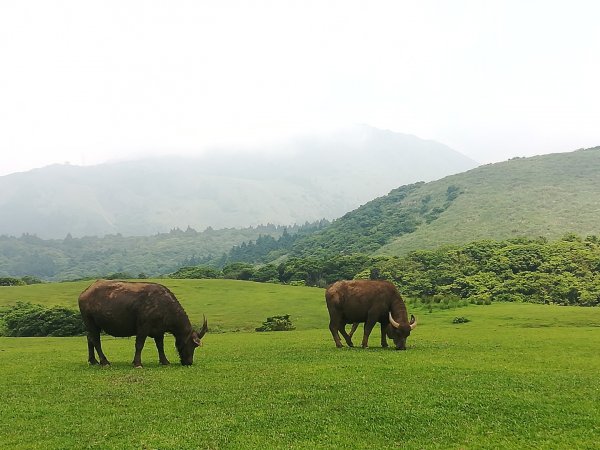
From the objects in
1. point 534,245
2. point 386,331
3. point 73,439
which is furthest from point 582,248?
point 73,439

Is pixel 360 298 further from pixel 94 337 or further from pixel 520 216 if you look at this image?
pixel 520 216

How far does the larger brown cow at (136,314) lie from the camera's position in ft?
68.2

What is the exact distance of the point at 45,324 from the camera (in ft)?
182

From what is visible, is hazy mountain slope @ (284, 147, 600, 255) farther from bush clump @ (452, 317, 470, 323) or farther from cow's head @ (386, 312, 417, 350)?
cow's head @ (386, 312, 417, 350)

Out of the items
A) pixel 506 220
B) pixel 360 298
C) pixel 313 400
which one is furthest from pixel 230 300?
pixel 506 220

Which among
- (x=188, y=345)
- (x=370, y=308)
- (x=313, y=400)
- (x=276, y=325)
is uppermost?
(x=370, y=308)

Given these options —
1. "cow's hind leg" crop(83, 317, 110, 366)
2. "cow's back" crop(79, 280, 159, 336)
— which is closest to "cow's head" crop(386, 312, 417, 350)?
"cow's back" crop(79, 280, 159, 336)

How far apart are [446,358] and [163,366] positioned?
12.2 meters

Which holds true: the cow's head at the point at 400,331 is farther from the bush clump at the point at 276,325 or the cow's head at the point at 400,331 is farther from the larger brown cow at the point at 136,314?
the bush clump at the point at 276,325

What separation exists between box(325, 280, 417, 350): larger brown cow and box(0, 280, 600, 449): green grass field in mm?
1246

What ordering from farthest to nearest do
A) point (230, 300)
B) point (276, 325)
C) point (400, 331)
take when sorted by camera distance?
point (230, 300) < point (276, 325) < point (400, 331)

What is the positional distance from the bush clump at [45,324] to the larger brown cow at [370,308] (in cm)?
3873

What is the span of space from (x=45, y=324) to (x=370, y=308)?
1739 inches

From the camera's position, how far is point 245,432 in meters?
12.2
